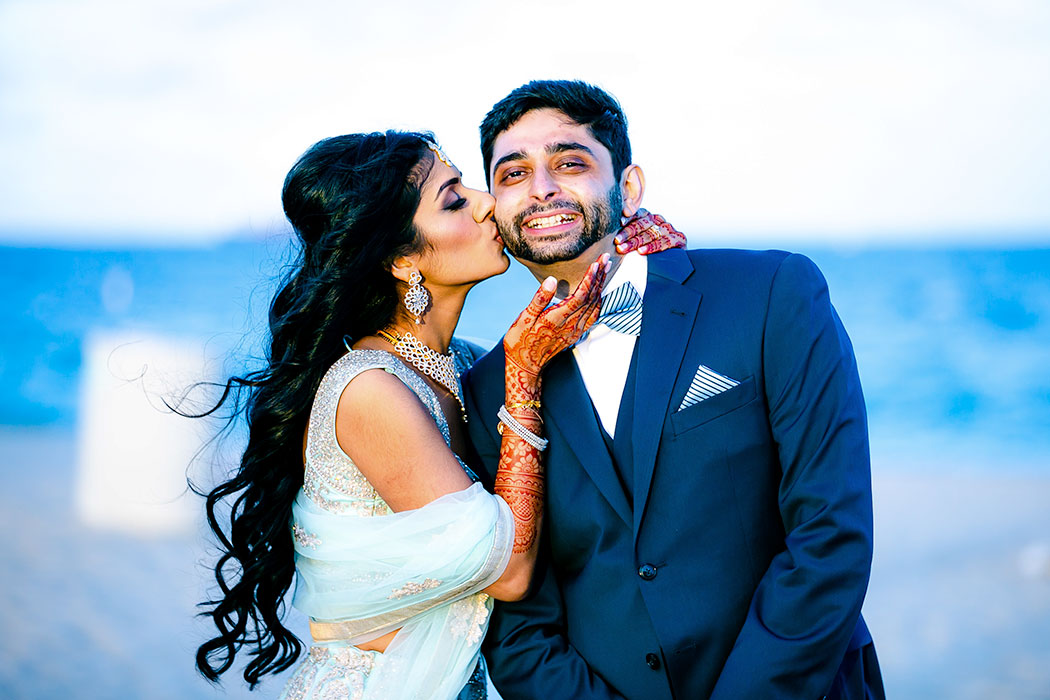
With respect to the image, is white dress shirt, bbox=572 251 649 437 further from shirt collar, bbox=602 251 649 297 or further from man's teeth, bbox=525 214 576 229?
man's teeth, bbox=525 214 576 229

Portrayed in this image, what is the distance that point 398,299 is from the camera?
326cm

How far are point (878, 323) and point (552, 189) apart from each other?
68.2 feet

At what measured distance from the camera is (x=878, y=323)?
22.3 m

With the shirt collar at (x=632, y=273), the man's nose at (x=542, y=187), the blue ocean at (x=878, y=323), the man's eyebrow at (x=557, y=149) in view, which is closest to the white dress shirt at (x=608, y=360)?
the shirt collar at (x=632, y=273)

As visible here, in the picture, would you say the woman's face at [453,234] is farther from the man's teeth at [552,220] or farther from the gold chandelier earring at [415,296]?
the man's teeth at [552,220]

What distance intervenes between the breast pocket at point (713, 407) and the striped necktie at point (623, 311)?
313mm

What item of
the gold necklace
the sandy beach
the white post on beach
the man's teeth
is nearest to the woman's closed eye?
the man's teeth

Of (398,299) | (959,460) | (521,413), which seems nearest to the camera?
(521,413)

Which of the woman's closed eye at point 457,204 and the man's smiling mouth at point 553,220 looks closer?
the man's smiling mouth at point 553,220

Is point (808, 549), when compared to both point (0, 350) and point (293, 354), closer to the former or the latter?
point (293, 354)

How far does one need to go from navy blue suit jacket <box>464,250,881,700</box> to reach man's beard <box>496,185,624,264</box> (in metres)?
0.40

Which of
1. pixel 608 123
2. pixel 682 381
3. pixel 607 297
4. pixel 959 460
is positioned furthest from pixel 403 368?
pixel 959 460

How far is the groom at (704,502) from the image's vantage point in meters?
2.40

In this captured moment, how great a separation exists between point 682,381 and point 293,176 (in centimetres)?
142
